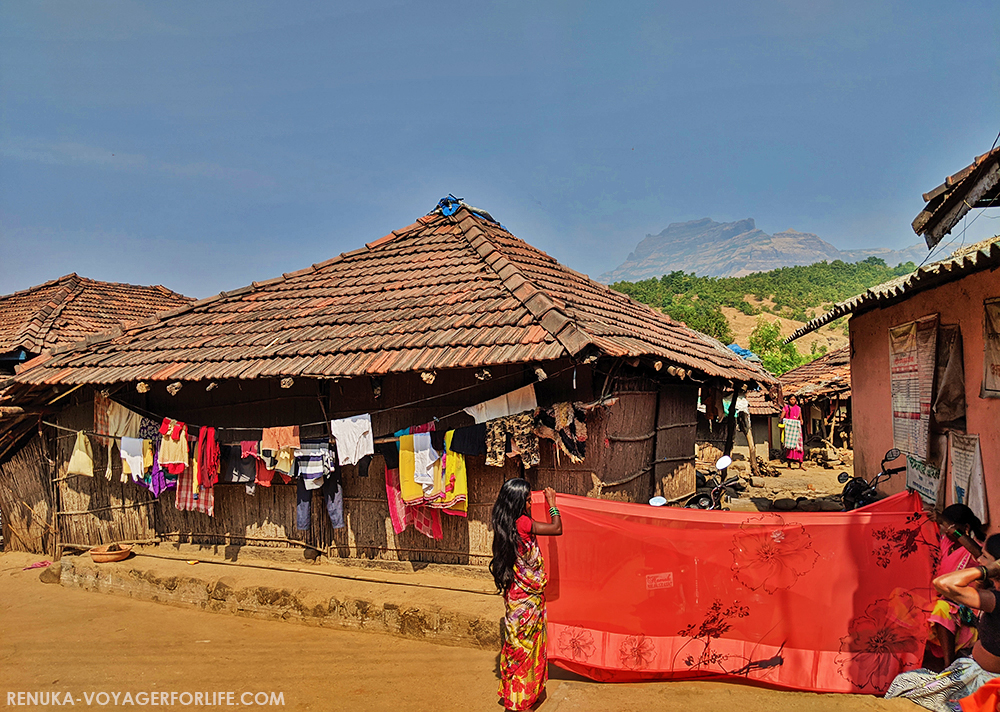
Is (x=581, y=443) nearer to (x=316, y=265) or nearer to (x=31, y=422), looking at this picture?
(x=316, y=265)

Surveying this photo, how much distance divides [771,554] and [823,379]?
1841 centimetres

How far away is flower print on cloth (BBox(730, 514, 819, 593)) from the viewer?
471 cm

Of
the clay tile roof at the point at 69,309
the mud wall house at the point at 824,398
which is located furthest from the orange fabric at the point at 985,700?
the mud wall house at the point at 824,398

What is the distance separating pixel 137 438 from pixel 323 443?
9.94ft

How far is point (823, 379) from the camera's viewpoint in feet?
67.9

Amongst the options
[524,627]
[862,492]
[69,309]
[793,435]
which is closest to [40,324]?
[69,309]

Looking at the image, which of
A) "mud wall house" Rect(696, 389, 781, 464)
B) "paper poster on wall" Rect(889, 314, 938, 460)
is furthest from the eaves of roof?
"mud wall house" Rect(696, 389, 781, 464)

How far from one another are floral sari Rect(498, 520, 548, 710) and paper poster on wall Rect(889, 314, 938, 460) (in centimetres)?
524

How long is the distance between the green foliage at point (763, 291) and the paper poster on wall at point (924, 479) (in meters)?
44.5

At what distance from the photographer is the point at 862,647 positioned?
462 centimetres

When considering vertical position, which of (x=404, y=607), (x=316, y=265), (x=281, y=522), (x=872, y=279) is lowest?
(x=404, y=607)

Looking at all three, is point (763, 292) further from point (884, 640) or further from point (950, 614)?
point (884, 640)

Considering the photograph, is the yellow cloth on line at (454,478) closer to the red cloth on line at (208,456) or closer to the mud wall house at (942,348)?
the red cloth on line at (208,456)

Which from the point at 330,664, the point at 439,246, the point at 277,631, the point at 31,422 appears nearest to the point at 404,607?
the point at 330,664
